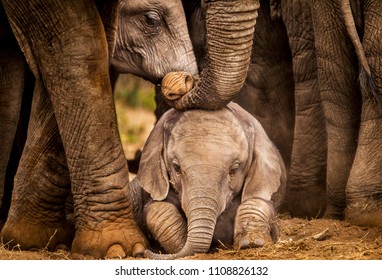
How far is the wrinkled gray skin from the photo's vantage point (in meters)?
7.02

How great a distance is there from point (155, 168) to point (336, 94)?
109 centimetres

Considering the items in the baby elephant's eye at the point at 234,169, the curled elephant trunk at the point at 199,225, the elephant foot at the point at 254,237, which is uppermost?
the baby elephant's eye at the point at 234,169

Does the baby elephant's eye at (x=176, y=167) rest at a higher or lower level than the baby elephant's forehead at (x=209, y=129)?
lower

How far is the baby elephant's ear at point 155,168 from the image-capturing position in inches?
279

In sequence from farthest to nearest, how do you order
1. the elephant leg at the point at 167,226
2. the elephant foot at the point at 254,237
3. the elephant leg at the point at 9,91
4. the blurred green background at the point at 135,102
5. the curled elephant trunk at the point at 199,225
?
1. the blurred green background at the point at 135,102
2. the elephant leg at the point at 9,91
3. the elephant leg at the point at 167,226
4. the elephant foot at the point at 254,237
5. the curled elephant trunk at the point at 199,225

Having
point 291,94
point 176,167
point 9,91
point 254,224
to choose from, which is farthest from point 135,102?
point 254,224

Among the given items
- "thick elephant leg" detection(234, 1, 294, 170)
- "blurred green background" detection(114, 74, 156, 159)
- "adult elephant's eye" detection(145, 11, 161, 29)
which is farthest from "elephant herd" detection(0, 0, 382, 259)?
"blurred green background" detection(114, 74, 156, 159)

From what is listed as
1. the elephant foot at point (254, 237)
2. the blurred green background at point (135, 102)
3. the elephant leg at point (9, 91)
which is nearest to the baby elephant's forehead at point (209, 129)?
the elephant foot at point (254, 237)

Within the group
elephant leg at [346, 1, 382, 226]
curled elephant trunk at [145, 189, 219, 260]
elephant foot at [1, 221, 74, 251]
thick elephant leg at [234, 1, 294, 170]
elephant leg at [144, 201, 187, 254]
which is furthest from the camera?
thick elephant leg at [234, 1, 294, 170]

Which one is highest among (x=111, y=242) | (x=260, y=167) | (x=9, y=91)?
(x=9, y=91)

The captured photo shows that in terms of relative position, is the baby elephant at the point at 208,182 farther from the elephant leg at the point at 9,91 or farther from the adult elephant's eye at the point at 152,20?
the adult elephant's eye at the point at 152,20

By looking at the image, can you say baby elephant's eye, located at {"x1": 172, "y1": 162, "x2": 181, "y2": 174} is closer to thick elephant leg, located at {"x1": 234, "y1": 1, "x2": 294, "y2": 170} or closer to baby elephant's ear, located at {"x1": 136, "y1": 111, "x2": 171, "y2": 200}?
baby elephant's ear, located at {"x1": 136, "y1": 111, "x2": 171, "y2": 200}

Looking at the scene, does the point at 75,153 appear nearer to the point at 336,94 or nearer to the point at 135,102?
the point at 336,94

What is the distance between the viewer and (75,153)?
708 cm
